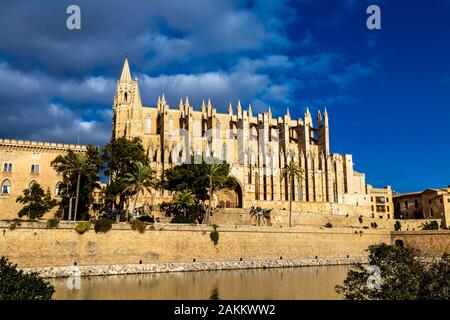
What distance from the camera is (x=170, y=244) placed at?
3359 centimetres

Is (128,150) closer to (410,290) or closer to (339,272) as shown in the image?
(339,272)

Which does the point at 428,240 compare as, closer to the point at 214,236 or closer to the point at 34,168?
the point at 214,236

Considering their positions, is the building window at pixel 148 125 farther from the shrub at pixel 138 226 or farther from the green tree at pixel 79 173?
→ the shrub at pixel 138 226

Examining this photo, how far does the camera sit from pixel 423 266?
14.8 meters

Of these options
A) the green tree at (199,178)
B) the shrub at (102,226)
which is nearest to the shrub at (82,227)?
the shrub at (102,226)

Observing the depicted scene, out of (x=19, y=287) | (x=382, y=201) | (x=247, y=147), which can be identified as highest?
(x=247, y=147)

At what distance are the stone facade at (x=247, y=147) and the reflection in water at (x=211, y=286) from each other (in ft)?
79.0

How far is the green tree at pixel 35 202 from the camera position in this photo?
4172 cm

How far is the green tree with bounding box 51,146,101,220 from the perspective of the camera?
38750 millimetres

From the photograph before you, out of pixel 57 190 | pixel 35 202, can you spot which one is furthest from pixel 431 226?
pixel 35 202

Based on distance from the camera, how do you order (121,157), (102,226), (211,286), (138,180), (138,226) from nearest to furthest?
(211,286)
(102,226)
(138,226)
(138,180)
(121,157)

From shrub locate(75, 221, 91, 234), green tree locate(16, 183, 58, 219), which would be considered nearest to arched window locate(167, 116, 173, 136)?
green tree locate(16, 183, 58, 219)

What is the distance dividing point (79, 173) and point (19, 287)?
2548cm
